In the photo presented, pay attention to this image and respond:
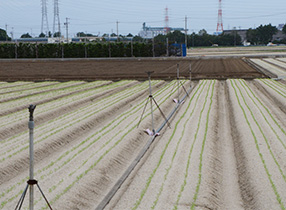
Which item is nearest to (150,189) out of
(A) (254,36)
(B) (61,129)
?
(B) (61,129)

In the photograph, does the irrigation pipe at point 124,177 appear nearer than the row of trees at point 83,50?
Yes

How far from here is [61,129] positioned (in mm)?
16906

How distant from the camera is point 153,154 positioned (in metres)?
13.8

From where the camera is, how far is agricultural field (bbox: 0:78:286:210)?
9.95 meters

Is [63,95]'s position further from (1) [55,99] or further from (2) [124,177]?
(2) [124,177]

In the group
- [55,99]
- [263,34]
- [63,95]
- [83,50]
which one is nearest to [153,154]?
[55,99]

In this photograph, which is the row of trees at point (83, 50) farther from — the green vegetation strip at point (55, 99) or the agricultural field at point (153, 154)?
the agricultural field at point (153, 154)

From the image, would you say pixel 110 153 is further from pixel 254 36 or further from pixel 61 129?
pixel 254 36

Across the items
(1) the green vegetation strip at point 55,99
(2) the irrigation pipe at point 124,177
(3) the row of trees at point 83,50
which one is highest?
(3) the row of trees at point 83,50

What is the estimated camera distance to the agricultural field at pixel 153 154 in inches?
392

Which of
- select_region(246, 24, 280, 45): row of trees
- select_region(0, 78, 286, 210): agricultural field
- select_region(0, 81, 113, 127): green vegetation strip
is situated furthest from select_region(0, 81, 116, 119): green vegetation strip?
select_region(246, 24, 280, 45): row of trees

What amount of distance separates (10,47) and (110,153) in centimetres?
6967

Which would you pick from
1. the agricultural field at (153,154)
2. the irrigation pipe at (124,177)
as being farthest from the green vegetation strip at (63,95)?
the irrigation pipe at (124,177)

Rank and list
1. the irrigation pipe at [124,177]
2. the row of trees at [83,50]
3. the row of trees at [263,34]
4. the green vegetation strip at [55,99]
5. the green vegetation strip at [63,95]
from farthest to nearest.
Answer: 1. the row of trees at [263,34]
2. the row of trees at [83,50]
3. the green vegetation strip at [63,95]
4. the green vegetation strip at [55,99]
5. the irrigation pipe at [124,177]
